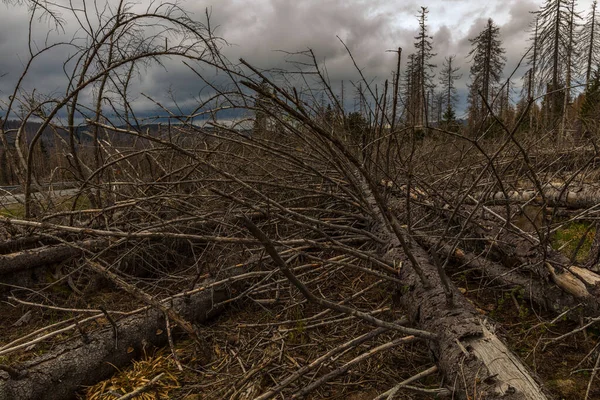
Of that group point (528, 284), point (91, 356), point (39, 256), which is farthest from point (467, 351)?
point (39, 256)

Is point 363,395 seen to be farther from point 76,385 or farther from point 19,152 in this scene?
point 19,152

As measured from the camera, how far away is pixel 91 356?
7.54ft

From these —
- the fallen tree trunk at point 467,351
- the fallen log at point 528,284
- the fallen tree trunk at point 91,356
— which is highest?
the fallen tree trunk at point 467,351

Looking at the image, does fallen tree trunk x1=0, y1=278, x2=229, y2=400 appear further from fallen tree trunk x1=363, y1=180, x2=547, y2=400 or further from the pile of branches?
fallen tree trunk x1=363, y1=180, x2=547, y2=400

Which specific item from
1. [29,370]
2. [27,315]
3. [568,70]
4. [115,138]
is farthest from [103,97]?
[568,70]

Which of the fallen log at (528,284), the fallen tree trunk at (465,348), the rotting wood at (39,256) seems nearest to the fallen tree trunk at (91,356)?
the rotting wood at (39,256)

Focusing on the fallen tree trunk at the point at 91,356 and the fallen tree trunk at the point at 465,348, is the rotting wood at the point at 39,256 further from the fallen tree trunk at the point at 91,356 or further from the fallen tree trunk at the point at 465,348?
the fallen tree trunk at the point at 465,348

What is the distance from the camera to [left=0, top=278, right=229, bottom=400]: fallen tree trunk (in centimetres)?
203

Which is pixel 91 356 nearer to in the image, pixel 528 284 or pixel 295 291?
pixel 295 291

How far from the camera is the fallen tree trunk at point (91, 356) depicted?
6.65 feet

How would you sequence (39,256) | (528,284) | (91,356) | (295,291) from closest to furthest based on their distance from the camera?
(91,356)
(528,284)
(295,291)
(39,256)

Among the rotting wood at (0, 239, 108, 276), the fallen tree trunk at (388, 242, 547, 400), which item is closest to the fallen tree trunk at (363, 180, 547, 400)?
the fallen tree trunk at (388, 242, 547, 400)

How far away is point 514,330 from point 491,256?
32.6 inches

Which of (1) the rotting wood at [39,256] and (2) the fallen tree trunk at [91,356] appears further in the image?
(1) the rotting wood at [39,256]
